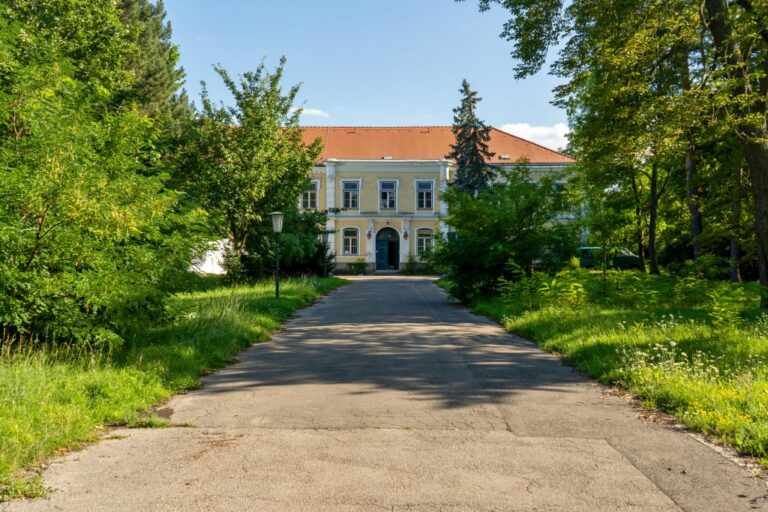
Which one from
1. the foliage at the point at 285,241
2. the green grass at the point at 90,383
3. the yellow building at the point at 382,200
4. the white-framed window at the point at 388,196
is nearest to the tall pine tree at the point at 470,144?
the yellow building at the point at 382,200

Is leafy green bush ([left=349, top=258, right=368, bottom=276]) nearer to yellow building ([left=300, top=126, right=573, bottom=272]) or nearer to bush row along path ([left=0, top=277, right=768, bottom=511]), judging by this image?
yellow building ([left=300, top=126, right=573, bottom=272])

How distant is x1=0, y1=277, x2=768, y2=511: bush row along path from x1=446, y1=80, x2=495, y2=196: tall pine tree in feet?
123

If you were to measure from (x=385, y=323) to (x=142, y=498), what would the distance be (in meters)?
10.7

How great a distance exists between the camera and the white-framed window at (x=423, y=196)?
1992 inches

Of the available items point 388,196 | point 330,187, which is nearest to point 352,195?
point 330,187

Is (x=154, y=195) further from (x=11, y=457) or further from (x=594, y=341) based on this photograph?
(x=594, y=341)

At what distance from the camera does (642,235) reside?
3472 cm

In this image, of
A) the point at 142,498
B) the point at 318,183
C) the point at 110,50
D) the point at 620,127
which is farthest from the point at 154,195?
the point at 318,183

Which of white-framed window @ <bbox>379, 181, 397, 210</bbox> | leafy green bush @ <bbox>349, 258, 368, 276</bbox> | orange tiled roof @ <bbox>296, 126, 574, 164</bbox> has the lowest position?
leafy green bush @ <bbox>349, 258, 368, 276</bbox>

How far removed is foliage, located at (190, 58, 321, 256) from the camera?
24625 mm

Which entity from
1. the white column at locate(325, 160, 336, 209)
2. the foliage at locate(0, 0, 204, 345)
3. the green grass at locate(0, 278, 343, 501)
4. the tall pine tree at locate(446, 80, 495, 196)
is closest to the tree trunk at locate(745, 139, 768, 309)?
the green grass at locate(0, 278, 343, 501)

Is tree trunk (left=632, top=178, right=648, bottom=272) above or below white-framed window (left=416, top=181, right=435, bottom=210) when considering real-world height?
below

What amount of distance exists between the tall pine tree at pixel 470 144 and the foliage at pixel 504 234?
24.8 m

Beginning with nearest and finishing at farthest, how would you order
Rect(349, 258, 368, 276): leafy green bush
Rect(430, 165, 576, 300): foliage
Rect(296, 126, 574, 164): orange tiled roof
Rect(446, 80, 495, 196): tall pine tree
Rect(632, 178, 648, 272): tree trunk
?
Rect(430, 165, 576, 300): foliage, Rect(632, 178, 648, 272): tree trunk, Rect(446, 80, 495, 196): tall pine tree, Rect(349, 258, 368, 276): leafy green bush, Rect(296, 126, 574, 164): orange tiled roof
